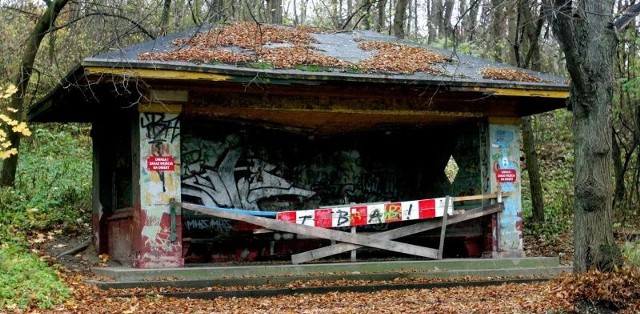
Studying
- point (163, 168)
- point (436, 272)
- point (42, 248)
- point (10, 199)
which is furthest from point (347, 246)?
point (10, 199)

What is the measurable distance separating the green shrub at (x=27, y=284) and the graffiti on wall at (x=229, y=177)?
3.10m

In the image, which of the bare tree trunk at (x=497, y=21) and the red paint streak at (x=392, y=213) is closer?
the bare tree trunk at (x=497, y=21)

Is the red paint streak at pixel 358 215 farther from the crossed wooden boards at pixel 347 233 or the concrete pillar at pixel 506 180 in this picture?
the concrete pillar at pixel 506 180

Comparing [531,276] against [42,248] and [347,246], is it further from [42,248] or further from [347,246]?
[42,248]

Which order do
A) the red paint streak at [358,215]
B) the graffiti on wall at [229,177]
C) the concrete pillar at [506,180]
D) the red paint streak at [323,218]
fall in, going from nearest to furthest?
the red paint streak at [323,218] → the red paint streak at [358,215] → the concrete pillar at [506,180] → the graffiti on wall at [229,177]

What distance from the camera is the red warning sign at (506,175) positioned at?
12.7 metres

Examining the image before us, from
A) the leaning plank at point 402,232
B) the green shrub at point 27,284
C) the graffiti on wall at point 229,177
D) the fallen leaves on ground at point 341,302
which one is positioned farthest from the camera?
the graffiti on wall at point 229,177

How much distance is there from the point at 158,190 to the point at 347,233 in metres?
3.06

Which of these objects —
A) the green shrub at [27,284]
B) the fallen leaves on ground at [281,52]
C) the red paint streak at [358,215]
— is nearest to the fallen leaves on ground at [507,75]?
the fallen leaves on ground at [281,52]

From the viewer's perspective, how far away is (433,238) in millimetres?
13742

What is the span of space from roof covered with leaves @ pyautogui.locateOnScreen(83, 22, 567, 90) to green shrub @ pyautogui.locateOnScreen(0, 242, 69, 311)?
2.89 metres

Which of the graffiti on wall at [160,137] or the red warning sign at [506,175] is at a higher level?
the graffiti on wall at [160,137]

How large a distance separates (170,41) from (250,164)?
3027 millimetres

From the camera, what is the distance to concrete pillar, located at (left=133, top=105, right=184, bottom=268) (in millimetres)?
10578
